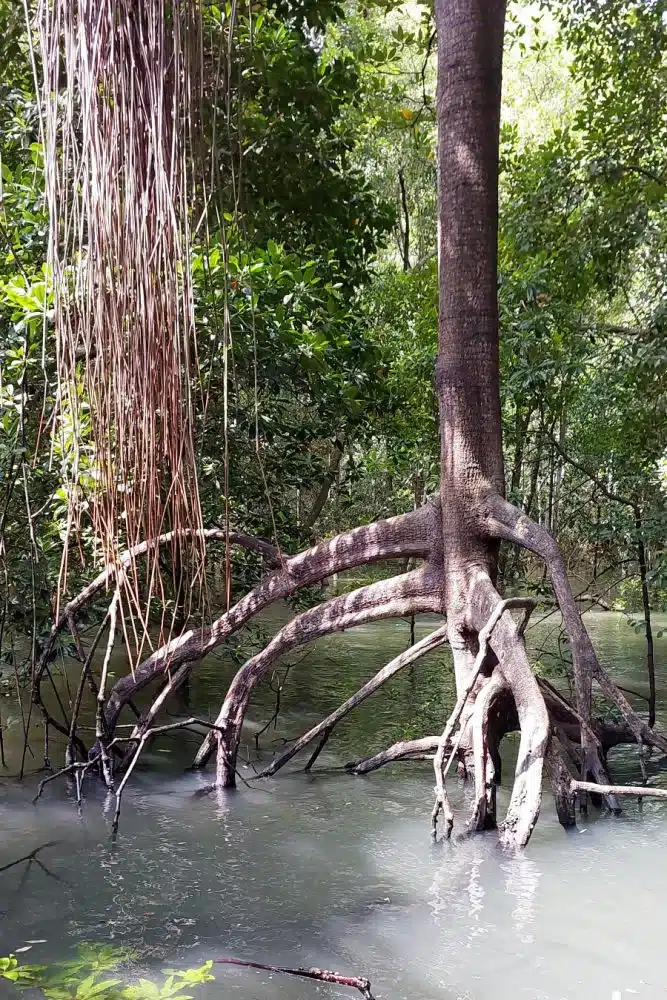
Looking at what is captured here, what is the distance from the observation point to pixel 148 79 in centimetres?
145

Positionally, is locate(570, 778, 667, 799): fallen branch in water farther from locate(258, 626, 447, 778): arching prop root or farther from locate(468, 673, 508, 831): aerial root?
locate(258, 626, 447, 778): arching prop root

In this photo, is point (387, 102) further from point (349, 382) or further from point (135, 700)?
point (135, 700)

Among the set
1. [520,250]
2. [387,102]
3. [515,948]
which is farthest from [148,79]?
[387,102]

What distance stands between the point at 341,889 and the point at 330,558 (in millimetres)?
2149

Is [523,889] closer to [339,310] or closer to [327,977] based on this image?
[327,977]

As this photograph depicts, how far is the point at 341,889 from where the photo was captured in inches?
157

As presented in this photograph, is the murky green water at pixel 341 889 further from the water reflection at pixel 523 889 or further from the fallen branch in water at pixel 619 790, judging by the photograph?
the fallen branch in water at pixel 619 790

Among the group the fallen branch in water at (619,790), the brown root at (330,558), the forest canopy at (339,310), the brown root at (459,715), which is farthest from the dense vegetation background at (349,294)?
the fallen branch in water at (619,790)

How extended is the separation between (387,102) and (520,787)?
31.9 ft

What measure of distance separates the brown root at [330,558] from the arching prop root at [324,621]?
0.18 m

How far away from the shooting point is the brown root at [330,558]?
5680 mm

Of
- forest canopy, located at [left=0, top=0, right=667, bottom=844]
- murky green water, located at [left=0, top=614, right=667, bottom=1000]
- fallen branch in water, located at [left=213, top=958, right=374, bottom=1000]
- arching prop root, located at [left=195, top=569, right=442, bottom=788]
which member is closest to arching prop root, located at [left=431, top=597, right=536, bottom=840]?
murky green water, located at [left=0, top=614, right=667, bottom=1000]

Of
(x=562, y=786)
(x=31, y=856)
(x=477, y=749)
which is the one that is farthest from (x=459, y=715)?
(x=31, y=856)

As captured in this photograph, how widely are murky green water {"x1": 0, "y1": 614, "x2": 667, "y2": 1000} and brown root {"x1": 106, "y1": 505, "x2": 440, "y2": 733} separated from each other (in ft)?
2.83
